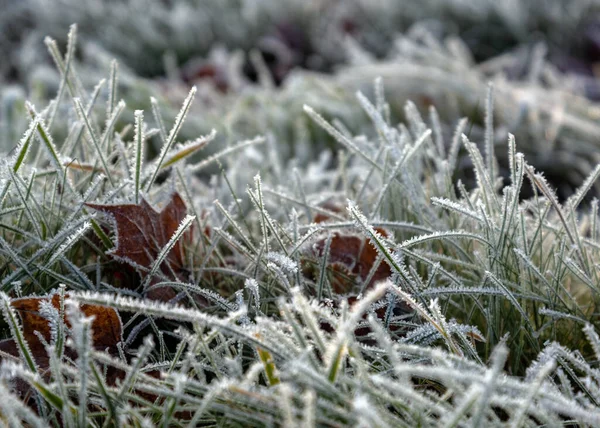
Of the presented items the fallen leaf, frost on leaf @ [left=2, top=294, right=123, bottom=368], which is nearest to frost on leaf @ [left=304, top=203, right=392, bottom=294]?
the fallen leaf

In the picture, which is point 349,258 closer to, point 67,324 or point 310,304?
point 310,304

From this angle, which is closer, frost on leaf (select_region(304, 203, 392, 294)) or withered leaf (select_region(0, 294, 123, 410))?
withered leaf (select_region(0, 294, 123, 410))

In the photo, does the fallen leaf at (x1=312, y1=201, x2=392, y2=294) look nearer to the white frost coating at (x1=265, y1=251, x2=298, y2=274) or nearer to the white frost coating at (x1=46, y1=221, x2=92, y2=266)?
the white frost coating at (x1=265, y1=251, x2=298, y2=274)

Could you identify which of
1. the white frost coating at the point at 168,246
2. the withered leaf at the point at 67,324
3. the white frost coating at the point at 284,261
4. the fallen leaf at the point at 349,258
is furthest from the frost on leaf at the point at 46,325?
the fallen leaf at the point at 349,258

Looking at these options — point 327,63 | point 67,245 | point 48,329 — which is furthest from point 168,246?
point 327,63

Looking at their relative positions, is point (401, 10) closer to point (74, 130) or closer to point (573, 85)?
point (573, 85)
